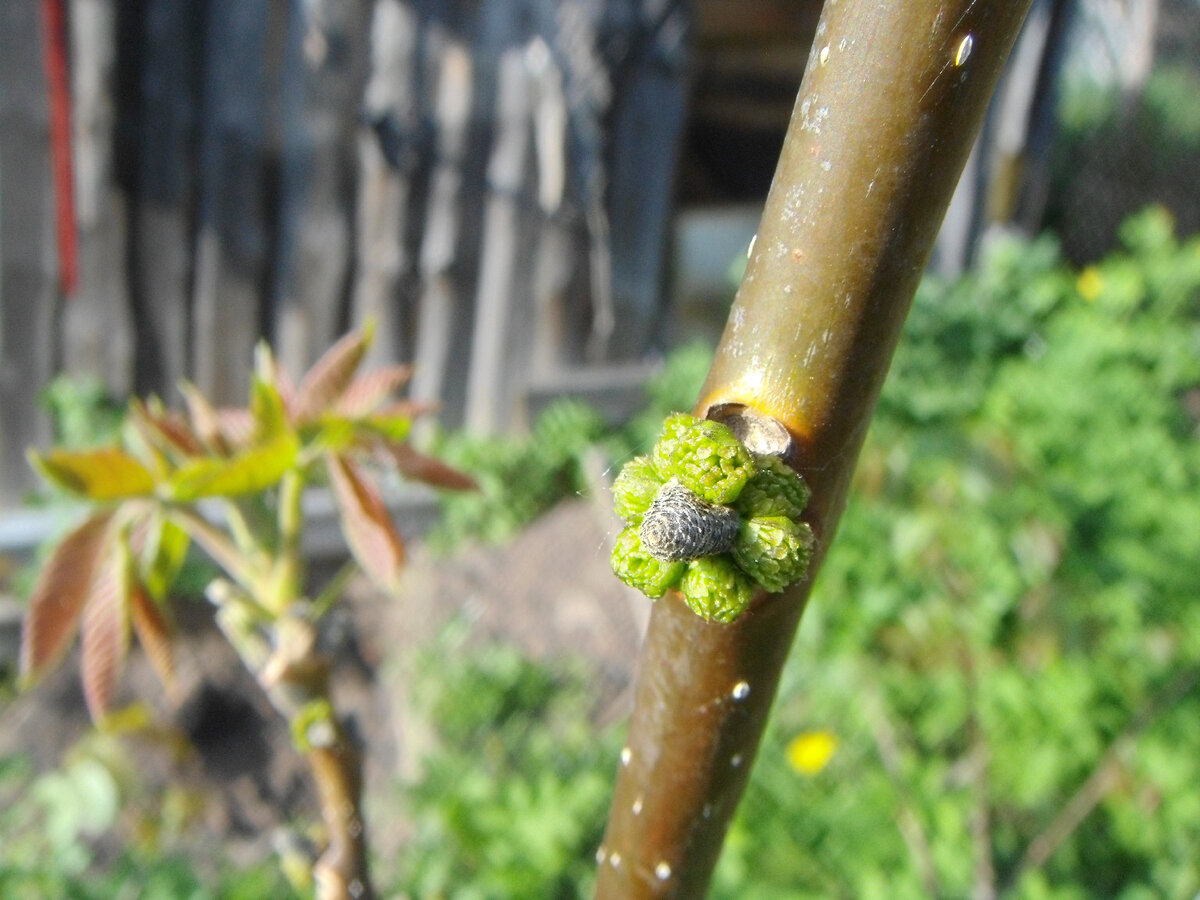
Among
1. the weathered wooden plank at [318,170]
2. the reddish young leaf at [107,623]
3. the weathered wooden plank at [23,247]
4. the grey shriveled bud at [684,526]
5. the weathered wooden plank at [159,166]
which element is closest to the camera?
the grey shriveled bud at [684,526]

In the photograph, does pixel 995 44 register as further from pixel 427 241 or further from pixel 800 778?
pixel 427 241

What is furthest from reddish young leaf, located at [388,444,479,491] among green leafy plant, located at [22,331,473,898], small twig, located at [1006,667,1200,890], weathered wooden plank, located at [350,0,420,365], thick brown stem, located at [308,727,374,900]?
weathered wooden plank, located at [350,0,420,365]

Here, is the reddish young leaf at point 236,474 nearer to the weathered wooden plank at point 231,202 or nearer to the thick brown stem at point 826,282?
the thick brown stem at point 826,282

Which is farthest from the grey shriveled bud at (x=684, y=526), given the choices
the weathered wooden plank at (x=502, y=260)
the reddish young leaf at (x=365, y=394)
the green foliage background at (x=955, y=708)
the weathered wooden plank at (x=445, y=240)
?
the weathered wooden plank at (x=502, y=260)

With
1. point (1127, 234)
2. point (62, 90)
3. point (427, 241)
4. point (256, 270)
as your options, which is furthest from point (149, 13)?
point (1127, 234)

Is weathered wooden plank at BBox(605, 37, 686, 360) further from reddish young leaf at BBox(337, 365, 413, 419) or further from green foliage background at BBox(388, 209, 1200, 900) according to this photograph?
reddish young leaf at BBox(337, 365, 413, 419)
